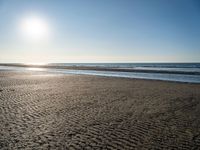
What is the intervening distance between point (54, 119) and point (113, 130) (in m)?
3.06

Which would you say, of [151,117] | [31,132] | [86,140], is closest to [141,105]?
[151,117]

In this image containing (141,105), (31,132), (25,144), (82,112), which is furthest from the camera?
(141,105)

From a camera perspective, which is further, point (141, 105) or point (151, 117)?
point (141, 105)

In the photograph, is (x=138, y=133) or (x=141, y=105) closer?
(x=138, y=133)

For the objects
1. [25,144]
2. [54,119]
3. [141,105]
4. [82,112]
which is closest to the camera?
[25,144]

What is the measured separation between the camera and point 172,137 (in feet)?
24.2

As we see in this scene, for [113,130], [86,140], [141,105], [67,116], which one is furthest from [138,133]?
[141,105]

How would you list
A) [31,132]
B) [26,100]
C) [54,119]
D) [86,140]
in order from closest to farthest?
[86,140] < [31,132] < [54,119] < [26,100]

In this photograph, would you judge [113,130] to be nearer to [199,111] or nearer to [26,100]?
[199,111]

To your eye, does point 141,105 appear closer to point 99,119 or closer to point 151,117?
point 151,117

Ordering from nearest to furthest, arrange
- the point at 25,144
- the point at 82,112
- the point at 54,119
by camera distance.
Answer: the point at 25,144 → the point at 54,119 → the point at 82,112

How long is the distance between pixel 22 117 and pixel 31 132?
7.56ft

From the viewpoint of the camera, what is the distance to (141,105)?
12773 mm

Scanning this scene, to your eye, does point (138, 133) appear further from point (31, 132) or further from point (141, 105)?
point (141, 105)
